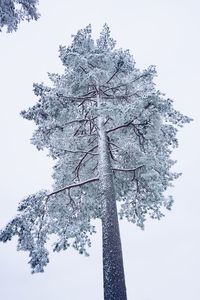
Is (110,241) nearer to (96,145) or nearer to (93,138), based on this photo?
(96,145)

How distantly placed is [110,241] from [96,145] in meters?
4.60

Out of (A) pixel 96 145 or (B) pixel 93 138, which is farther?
(B) pixel 93 138

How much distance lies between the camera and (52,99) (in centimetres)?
1184

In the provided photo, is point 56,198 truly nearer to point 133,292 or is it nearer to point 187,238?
point 187,238

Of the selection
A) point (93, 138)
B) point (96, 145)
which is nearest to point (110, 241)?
point (96, 145)

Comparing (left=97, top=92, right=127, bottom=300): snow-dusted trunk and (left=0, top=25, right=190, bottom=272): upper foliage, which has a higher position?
(left=0, top=25, right=190, bottom=272): upper foliage

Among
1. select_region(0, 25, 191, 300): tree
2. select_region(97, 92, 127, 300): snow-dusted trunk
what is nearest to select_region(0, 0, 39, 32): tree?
select_region(0, 25, 191, 300): tree

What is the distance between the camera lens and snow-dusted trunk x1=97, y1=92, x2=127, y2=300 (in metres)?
7.81

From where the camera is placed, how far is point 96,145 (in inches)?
487

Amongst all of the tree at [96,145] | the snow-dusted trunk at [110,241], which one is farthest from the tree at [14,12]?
the snow-dusted trunk at [110,241]

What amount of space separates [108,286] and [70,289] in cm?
18406

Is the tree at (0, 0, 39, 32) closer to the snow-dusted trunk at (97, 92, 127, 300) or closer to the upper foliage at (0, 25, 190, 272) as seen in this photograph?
the upper foliage at (0, 25, 190, 272)

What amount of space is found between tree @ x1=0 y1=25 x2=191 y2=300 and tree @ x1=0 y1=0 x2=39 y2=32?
6.47ft

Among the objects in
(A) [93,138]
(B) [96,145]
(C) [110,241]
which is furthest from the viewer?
(A) [93,138]
